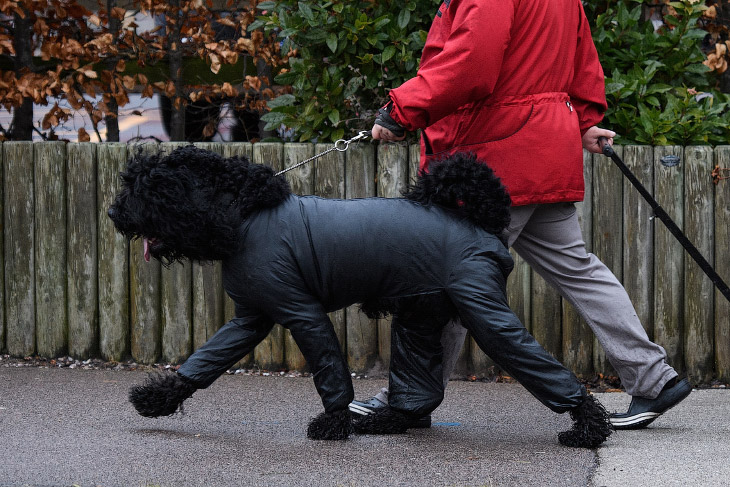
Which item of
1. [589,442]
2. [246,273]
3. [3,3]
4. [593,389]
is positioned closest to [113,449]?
[246,273]

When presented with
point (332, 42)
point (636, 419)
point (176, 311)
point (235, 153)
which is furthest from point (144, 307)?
point (636, 419)

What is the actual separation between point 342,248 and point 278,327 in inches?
76.2

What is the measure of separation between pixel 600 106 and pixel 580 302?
88 cm

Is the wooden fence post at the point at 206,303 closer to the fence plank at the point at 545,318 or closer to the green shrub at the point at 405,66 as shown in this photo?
the green shrub at the point at 405,66

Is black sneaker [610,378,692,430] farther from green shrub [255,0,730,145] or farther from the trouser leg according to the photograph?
green shrub [255,0,730,145]

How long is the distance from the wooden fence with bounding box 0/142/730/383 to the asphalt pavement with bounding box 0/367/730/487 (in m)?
0.43

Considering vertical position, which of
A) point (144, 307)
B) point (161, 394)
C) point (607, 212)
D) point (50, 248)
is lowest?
point (161, 394)

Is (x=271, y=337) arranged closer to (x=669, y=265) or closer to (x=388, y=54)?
(x=388, y=54)

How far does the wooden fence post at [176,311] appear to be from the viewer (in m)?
5.61

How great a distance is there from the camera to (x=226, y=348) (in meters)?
3.95

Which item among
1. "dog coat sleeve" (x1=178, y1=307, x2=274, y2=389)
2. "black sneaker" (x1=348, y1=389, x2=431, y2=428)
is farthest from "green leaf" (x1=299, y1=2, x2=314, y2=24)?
"black sneaker" (x1=348, y1=389, x2=431, y2=428)

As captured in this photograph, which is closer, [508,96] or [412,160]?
[508,96]

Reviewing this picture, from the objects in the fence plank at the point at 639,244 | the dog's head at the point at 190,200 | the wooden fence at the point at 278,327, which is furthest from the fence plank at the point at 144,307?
the fence plank at the point at 639,244

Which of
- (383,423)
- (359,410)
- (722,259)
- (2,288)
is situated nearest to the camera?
(383,423)
